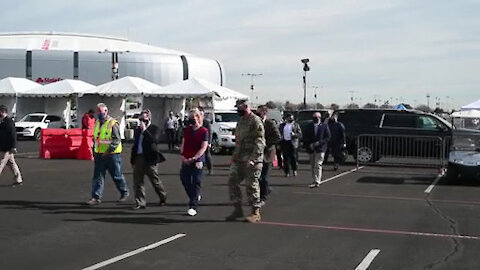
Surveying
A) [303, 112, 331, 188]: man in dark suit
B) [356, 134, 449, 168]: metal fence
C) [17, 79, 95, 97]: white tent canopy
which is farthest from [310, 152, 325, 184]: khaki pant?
[17, 79, 95, 97]: white tent canopy

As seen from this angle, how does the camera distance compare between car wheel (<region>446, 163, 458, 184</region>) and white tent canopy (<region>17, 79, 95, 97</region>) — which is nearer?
→ car wheel (<region>446, 163, 458, 184</region>)

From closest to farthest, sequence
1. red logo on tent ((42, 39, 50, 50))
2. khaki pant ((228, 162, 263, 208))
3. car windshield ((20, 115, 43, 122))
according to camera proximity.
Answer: khaki pant ((228, 162, 263, 208)) → car windshield ((20, 115, 43, 122)) → red logo on tent ((42, 39, 50, 50))

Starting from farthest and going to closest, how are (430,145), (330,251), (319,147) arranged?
(430,145)
(319,147)
(330,251)

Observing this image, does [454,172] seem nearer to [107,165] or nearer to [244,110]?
[244,110]

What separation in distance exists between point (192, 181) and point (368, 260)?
3645 mm

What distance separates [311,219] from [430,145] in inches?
423

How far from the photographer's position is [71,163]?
19438mm

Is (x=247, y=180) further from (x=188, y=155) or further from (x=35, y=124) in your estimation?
(x=35, y=124)

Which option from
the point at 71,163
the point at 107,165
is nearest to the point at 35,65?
the point at 71,163

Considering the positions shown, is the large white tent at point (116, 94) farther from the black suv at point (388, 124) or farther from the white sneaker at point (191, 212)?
the white sneaker at point (191, 212)

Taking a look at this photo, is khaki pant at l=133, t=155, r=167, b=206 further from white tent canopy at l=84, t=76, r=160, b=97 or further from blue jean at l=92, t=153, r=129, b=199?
white tent canopy at l=84, t=76, r=160, b=97

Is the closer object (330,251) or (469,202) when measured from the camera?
(330,251)

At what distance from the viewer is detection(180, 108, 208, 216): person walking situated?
31.1ft

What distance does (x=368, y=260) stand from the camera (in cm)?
680
